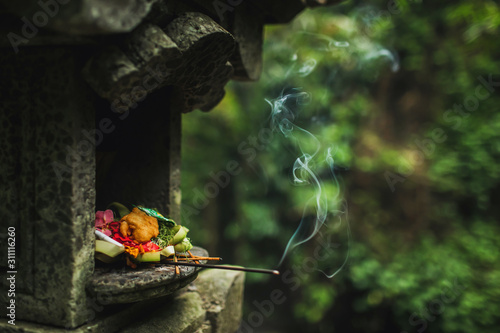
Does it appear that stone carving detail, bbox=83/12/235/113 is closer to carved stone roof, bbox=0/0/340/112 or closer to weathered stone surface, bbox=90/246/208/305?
carved stone roof, bbox=0/0/340/112

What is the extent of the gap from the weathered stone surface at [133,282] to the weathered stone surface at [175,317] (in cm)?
27

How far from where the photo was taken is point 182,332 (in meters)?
2.02

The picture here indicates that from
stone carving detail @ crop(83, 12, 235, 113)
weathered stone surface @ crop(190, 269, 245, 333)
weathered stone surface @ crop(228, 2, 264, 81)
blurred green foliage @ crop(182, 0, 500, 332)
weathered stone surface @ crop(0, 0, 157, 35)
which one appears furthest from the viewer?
blurred green foliage @ crop(182, 0, 500, 332)

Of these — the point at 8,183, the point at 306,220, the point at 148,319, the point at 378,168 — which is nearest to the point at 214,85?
the point at 8,183

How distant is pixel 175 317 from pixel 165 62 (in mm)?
1332

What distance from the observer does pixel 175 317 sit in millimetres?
2035

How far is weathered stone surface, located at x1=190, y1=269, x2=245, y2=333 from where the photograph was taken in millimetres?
2398

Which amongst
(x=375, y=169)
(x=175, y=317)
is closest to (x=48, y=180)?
(x=175, y=317)

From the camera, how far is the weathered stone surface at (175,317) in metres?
1.85

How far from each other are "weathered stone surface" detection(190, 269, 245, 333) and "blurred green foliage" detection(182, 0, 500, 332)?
224 centimetres

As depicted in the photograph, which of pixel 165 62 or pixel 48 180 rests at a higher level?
pixel 165 62

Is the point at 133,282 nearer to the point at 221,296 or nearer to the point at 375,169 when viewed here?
the point at 221,296

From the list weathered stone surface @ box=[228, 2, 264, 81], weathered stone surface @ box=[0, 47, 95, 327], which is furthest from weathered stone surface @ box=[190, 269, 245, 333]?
weathered stone surface @ box=[228, 2, 264, 81]

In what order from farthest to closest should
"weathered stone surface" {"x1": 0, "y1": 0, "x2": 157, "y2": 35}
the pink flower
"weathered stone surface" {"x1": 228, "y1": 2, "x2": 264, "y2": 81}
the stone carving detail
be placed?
"weathered stone surface" {"x1": 228, "y1": 2, "x2": 264, "y2": 81}, the pink flower, the stone carving detail, "weathered stone surface" {"x1": 0, "y1": 0, "x2": 157, "y2": 35}
